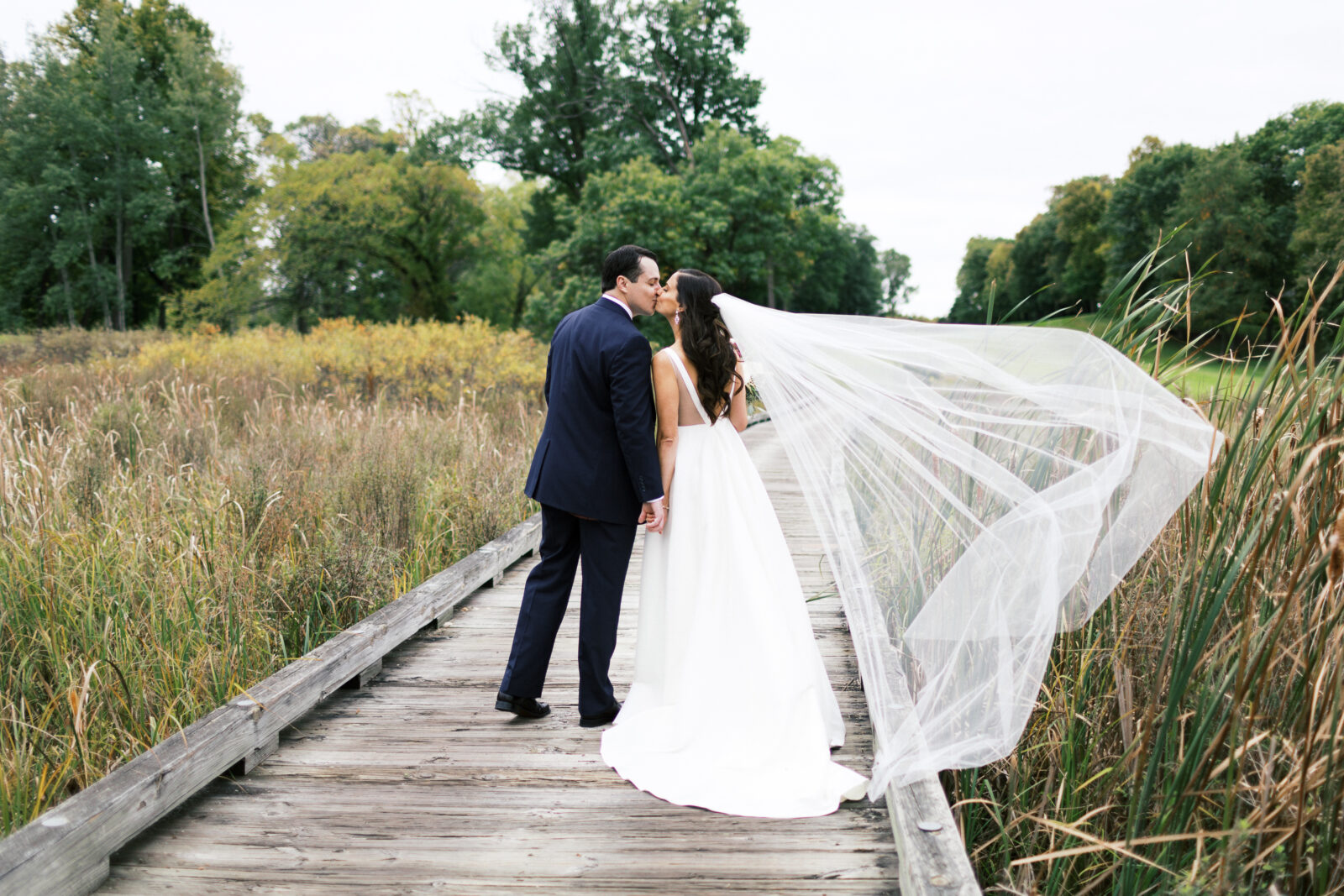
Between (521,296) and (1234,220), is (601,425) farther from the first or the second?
(1234,220)

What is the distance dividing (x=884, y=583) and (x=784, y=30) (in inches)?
1104

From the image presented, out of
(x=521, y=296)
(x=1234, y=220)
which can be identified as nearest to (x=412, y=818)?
(x=521, y=296)

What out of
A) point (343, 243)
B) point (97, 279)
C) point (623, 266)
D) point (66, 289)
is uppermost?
point (343, 243)

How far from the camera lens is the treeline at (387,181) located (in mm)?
24609

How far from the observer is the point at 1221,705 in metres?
2.23

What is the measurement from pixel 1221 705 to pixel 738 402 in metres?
1.92

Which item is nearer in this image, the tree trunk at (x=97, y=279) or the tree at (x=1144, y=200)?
the tree trunk at (x=97, y=279)

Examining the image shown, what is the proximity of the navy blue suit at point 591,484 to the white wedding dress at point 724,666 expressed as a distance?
0.15 meters

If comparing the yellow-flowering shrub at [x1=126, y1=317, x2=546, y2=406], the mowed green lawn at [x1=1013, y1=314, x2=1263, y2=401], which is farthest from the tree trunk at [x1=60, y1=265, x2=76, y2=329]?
the mowed green lawn at [x1=1013, y1=314, x2=1263, y2=401]

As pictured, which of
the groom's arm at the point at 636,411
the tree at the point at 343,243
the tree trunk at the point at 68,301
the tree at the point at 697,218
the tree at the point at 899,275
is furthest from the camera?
the tree at the point at 899,275

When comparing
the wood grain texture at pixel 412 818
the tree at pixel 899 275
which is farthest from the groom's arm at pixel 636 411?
the tree at pixel 899 275

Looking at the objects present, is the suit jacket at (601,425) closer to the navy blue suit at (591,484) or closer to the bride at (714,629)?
the navy blue suit at (591,484)

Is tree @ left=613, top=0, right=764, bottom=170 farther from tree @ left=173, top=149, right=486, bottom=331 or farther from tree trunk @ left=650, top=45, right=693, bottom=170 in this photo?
tree @ left=173, top=149, right=486, bottom=331

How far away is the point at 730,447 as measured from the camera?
336 centimetres
